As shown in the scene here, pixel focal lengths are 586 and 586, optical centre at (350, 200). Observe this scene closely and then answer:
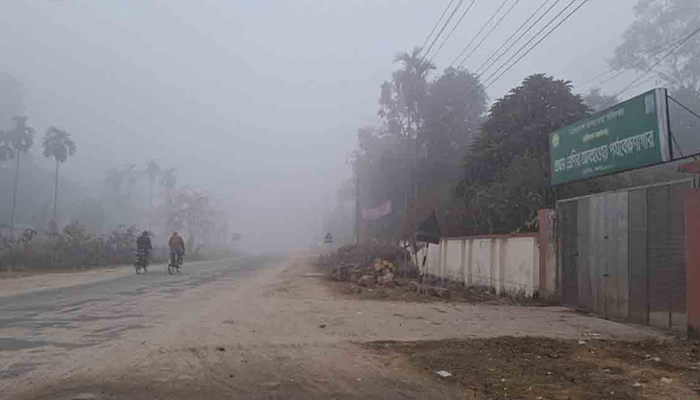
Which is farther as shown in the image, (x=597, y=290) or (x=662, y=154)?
(x=597, y=290)

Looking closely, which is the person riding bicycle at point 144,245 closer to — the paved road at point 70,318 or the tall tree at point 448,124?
the paved road at point 70,318

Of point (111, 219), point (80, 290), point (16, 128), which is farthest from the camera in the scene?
point (111, 219)

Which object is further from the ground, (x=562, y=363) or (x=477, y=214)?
(x=477, y=214)

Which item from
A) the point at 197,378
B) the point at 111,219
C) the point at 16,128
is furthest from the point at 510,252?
the point at 111,219

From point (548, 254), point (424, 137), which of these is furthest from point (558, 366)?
point (424, 137)

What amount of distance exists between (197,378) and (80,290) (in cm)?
1221

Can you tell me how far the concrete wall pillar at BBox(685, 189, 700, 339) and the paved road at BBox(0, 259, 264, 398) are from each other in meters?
8.93

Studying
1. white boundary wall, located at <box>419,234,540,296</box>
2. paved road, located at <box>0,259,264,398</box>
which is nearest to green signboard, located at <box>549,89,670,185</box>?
white boundary wall, located at <box>419,234,540,296</box>

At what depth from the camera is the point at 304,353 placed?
7977 mm

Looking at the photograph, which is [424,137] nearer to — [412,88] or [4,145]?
[412,88]

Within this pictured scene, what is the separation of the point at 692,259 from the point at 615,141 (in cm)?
353

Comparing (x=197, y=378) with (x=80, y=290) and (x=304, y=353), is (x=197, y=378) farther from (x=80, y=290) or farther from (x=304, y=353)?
(x=80, y=290)

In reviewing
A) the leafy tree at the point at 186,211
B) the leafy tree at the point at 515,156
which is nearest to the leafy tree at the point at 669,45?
the leafy tree at the point at 515,156

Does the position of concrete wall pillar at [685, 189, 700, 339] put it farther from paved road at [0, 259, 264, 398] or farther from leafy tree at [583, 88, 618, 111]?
leafy tree at [583, 88, 618, 111]
